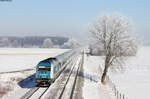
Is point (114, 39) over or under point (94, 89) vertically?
over

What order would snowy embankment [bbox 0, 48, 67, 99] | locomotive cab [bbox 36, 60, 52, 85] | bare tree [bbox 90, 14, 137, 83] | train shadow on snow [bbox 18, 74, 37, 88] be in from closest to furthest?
snowy embankment [bbox 0, 48, 67, 99] → locomotive cab [bbox 36, 60, 52, 85] → train shadow on snow [bbox 18, 74, 37, 88] → bare tree [bbox 90, 14, 137, 83]

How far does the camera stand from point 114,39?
135 feet

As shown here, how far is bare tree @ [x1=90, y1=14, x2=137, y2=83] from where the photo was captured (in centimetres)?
4085

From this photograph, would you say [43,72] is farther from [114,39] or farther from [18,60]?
[18,60]

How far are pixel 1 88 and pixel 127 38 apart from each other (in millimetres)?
21106

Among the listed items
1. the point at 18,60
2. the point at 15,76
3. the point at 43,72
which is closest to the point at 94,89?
the point at 43,72

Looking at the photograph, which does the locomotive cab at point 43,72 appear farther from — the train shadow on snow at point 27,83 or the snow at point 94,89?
the snow at point 94,89

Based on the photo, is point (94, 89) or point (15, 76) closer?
point (94, 89)

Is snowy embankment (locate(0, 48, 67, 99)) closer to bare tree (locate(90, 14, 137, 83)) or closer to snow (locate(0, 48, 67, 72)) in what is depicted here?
snow (locate(0, 48, 67, 72))

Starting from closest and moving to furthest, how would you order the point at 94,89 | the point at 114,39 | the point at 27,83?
1. the point at 94,89
2. the point at 27,83
3. the point at 114,39

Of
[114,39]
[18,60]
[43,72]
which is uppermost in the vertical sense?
[114,39]

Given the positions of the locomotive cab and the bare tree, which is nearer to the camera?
the locomotive cab

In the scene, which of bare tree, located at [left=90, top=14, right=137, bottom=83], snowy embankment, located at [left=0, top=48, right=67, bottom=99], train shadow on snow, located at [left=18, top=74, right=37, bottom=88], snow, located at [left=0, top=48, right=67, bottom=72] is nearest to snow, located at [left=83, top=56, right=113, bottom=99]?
bare tree, located at [left=90, top=14, right=137, bottom=83]

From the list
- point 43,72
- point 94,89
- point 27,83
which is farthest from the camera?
point 27,83
